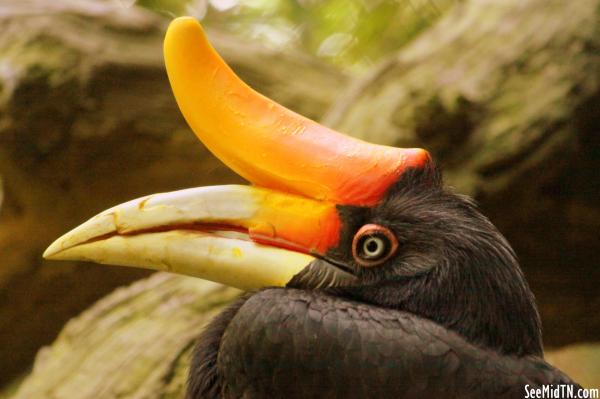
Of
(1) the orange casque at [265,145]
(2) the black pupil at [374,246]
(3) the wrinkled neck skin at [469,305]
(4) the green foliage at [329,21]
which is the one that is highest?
(4) the green foliage at [329,21]

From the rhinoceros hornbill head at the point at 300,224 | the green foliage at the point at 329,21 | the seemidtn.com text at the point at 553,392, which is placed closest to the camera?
the seemidtn.com text at the point at 553,392

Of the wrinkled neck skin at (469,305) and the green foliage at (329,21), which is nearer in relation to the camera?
the wrinkled neck skin at (469,305)

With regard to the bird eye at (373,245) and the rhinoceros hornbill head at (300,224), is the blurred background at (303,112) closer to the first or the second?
the rhinoceros hornbill head at (300,224)

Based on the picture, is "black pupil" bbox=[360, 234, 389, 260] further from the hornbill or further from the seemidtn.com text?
the seemidtn.com text

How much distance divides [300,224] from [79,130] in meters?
2.04

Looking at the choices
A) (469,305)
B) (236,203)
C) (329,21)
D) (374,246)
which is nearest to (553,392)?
(469,305)

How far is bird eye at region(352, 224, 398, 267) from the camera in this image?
183 centimetres

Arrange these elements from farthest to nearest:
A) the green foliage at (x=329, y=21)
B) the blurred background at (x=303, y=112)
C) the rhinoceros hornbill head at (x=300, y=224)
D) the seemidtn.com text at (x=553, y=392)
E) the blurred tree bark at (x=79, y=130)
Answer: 1. the green foliage at (x=329, y=21)
2. the blurred tree bark at (x=79, y=130)
3. the blurred background at (x=303, y=112)
4. the rhinoceros hornbill head at (x=300, y=224)
5. the seemidtn.com text at (x=553, y=392)

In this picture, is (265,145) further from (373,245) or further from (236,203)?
(373,245)

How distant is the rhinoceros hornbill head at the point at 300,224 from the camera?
1.81 metres

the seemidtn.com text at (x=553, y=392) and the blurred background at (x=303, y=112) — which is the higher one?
the blurred background at (x=303, y=112)

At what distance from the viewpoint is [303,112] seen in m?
4.00

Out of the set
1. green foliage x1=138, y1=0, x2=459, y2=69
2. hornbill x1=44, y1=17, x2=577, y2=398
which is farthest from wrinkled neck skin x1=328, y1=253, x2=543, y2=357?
green foliage x1=138, y1=0, x2=459, y2=69

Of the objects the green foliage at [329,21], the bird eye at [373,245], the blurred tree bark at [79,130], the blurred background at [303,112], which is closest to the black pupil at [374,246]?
the bird eye at [373,245]
